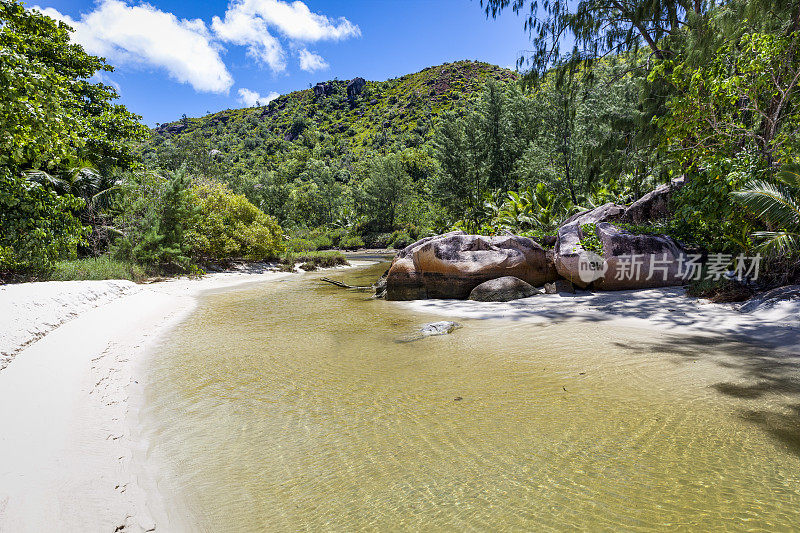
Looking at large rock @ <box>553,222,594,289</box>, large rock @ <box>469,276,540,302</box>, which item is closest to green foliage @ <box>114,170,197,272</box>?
large rock @ <box>469,276,540,302</box>

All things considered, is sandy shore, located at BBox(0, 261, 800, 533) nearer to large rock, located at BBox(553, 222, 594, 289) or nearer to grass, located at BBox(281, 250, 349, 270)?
large rock, located at BBox(553, 222, 594, 289)

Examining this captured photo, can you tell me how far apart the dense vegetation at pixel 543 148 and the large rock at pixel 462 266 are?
415 centimetres

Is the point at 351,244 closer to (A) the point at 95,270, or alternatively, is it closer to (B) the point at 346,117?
(A) the point at 95,270

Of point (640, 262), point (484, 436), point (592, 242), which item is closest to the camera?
point (484, 436)

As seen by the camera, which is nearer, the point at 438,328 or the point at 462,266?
the point at 438,328

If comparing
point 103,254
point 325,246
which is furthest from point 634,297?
point 325,246

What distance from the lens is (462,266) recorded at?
38.9 feet

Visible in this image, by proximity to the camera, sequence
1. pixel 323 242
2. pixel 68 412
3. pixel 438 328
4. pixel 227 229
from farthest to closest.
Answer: pixel 323 242 → pixel 227 229 → pixel 438 328 → pixel 68 412

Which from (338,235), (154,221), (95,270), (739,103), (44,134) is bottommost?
(95,270)

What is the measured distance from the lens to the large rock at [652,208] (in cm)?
1304

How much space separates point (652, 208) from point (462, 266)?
7.90 metres

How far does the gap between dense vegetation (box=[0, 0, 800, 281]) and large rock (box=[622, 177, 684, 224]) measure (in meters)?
0.95

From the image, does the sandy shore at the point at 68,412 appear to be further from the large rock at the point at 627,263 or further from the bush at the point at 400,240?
the bush at the point at 400,240

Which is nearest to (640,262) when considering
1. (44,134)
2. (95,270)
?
(44,134)
